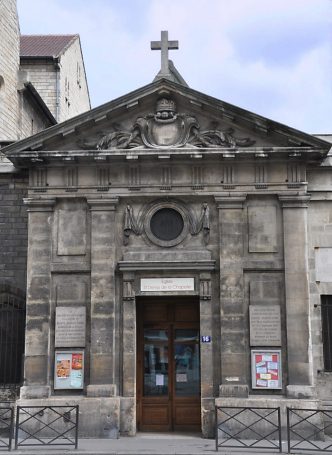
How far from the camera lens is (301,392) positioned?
13.4 metres

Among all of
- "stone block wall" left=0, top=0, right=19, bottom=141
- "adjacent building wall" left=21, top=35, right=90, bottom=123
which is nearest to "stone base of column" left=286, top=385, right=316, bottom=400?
"stone block wall" left=0, top=0, right=19, bottom=141

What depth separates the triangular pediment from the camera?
14.2 meters

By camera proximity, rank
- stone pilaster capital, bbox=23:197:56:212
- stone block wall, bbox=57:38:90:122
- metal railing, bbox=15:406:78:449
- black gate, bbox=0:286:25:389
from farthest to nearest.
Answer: stone block wall, bbox=57:38:90:122, black gate, bbox=0:286:25:389, stone pilaster capital, bbox=23:197:56:212, metal railing, bbox=15:406:78:449

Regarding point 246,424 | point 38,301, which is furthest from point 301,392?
point 38,301

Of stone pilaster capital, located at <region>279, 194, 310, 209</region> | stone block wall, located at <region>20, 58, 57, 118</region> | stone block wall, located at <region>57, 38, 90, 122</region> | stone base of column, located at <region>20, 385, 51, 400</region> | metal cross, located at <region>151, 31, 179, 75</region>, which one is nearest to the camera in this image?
stone base of column, located at <region>20, 385, 51, 400</region>

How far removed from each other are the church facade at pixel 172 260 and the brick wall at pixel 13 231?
2.87 feet

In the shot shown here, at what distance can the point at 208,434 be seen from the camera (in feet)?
44.1

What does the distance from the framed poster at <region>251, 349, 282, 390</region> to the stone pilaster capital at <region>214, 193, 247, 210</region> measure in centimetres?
327

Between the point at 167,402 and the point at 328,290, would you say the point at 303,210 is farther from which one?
the point at 167,402

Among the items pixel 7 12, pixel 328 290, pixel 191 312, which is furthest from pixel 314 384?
pixel 7 12

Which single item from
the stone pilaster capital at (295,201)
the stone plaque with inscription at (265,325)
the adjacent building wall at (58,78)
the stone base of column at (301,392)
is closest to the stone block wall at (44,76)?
the adjacent building wall at (58,78)

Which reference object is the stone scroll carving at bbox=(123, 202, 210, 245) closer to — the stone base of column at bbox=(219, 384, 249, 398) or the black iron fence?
the stone base of column at bbox=(219, 384, 249, 398)

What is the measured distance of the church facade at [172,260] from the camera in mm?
13797

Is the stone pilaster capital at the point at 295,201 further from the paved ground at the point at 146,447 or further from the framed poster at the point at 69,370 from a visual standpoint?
the framed poster at the point at 69,370
